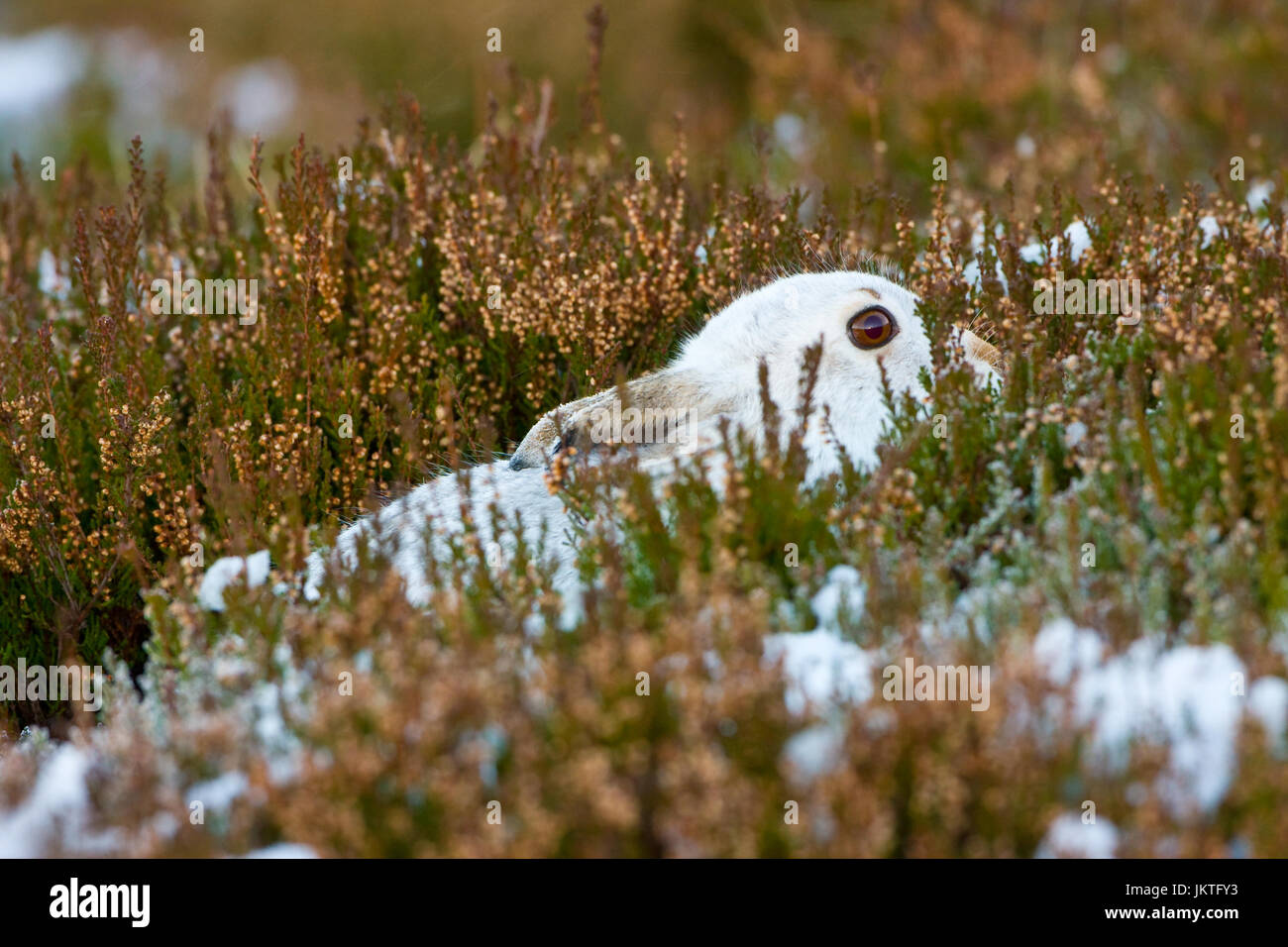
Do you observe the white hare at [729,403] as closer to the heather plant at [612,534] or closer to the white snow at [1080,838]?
the heather plant at [612,534]

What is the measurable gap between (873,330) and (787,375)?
311mm

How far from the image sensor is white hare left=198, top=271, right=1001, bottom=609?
400 centimetres

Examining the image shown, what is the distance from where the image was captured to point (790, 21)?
12797mm

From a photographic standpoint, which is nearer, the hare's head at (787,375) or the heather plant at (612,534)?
the heather plant at (612,534)

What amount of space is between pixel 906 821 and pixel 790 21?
37.3 feet

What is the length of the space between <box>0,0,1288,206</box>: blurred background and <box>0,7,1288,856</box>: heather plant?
1.42 metres

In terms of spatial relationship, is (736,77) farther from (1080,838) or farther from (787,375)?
(1080,838)

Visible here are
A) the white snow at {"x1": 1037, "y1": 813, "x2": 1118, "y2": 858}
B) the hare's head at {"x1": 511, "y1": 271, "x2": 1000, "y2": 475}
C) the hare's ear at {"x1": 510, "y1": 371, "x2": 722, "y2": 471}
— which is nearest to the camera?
the white snow at {"x1": 1037, "y1": 813, "x2": 1118, "y2": 858}

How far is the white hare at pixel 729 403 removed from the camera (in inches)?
158

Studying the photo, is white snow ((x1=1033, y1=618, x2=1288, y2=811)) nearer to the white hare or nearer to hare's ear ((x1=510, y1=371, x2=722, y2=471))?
the white hare

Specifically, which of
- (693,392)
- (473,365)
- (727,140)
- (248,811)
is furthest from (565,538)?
(727,140)

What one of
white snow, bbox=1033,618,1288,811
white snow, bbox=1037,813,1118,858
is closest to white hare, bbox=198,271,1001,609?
white snow, bbox=1033,618,1288,811

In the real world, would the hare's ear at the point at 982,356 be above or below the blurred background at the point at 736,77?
below

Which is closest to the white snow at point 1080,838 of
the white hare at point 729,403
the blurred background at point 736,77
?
the white hare at point 729,403
